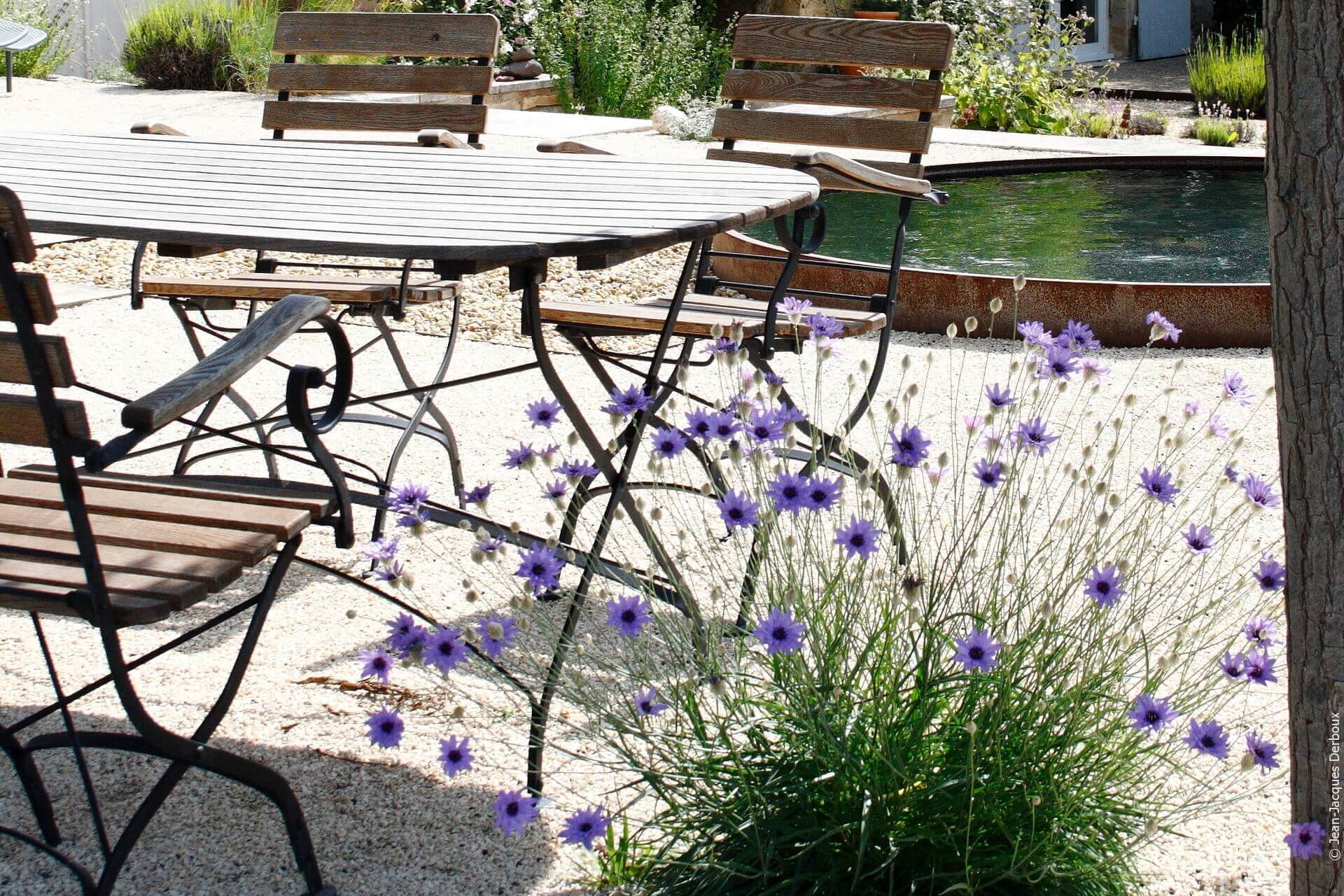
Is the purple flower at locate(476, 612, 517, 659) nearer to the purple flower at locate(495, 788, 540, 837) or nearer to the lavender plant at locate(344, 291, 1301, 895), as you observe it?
the lavender plant at locate(344, 291, 1301, 895)

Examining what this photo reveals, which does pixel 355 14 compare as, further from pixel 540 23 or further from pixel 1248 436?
pixel 540 23

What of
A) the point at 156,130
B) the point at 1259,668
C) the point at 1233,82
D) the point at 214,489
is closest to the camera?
the point at 1259,668

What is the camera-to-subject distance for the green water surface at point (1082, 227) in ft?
21.0

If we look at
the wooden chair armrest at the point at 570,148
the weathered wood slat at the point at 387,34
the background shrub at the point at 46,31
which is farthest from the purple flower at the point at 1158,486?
the background shrub at the point at 46,31

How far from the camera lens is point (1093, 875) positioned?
1.75 m

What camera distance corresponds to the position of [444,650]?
65.8 inches

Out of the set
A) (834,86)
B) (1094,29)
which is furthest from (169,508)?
(1094,29)

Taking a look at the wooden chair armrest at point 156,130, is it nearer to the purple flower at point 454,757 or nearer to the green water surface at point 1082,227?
A: the purple flower at point 454,757

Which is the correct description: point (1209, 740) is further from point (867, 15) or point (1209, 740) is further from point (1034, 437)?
point (867, 15)

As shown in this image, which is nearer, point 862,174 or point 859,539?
point 859,539

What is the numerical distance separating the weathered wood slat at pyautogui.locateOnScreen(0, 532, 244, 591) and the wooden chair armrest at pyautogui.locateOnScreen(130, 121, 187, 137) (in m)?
1.94

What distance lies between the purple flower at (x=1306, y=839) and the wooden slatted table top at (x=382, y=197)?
1126 millimetres

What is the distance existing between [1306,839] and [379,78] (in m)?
3.68

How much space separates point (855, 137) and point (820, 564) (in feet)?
8.24
